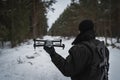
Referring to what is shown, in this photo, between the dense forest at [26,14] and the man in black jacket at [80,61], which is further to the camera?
the dense forest at [26,14]

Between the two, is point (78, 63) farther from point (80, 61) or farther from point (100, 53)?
point (100, 53)

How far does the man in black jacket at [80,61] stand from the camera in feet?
11.8

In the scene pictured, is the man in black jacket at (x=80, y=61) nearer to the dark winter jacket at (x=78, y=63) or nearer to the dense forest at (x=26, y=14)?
the dark winter jacket at (x=78, y=63)

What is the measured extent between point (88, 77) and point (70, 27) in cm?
7337

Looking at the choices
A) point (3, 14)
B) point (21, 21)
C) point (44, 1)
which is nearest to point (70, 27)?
point (44, 1)

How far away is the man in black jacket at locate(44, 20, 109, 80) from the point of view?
360cm

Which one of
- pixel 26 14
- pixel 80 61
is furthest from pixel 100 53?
pixel 26 14

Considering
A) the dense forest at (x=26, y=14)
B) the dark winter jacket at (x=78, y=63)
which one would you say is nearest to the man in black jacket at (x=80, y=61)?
the dark winter jacket at (x=78, y=63)

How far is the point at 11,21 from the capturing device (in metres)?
27.7

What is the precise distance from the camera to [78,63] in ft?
11.8

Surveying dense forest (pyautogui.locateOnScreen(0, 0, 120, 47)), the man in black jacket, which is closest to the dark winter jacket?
the man in black jacket

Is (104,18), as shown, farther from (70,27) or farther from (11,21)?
(70,27)

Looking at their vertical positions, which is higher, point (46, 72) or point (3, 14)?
point (3, 14)

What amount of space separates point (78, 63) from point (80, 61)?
0.04 m
